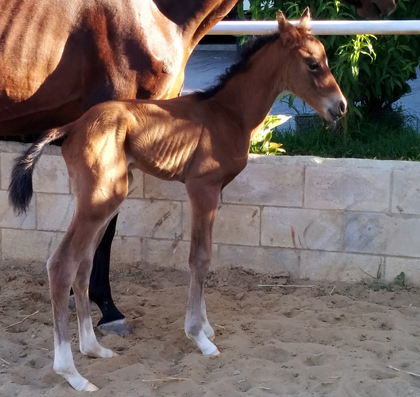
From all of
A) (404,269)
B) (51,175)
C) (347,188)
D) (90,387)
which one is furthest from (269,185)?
(90,387)

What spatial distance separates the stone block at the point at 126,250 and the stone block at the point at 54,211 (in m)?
0.39

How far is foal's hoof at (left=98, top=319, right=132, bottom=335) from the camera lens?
12.7 ft

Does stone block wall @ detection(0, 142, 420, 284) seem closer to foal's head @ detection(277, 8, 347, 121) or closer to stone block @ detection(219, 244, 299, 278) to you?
stone block @ detection(219, 244, 299, 278)

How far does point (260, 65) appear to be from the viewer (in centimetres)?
362

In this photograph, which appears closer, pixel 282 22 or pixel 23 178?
pixel 23 178

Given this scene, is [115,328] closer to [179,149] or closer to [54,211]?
[179,149]

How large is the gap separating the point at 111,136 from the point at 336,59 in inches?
118

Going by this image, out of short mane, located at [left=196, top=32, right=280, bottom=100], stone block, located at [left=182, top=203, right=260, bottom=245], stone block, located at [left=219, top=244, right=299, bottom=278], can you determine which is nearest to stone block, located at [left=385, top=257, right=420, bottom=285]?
stone block, located at [left=219, top=244, right=299, bottom=278]

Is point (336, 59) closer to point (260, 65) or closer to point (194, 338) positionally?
point (260, 65)

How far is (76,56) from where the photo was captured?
3646 millimetres

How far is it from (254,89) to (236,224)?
1.32 m

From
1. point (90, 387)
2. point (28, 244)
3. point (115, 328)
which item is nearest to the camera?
point (90, 387)

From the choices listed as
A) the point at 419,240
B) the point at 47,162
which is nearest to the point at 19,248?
the point at 47,162

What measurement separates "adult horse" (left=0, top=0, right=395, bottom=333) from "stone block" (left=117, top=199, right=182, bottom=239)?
46.2 inches
